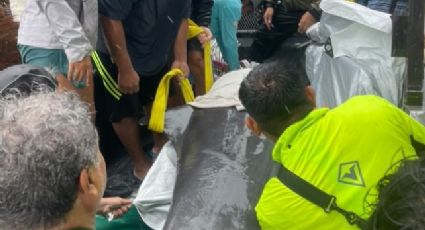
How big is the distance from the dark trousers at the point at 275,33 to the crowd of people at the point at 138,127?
1.04 meters

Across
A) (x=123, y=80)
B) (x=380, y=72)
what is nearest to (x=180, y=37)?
(x=123, y=80)

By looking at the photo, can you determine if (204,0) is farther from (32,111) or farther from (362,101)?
(32,111)

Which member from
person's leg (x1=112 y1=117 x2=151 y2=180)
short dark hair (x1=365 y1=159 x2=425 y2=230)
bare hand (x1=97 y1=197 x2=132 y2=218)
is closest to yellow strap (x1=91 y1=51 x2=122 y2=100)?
person's leg (x1=112 y1=117 x2=151 y2=180)

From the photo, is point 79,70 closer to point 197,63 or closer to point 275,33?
point 197,63

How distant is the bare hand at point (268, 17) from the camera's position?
4.84m

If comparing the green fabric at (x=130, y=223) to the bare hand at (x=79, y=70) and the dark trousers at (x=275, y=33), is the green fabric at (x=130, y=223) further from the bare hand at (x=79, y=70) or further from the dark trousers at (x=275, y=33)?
the dark trousers at (x=275, y=33)

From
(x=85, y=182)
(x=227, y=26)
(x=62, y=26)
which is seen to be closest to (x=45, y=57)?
(x=62, y=26)

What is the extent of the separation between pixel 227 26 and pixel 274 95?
2445 mm

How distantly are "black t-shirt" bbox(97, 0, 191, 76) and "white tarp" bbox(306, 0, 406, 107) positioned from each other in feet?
2.45

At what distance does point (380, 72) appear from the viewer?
9.99ft

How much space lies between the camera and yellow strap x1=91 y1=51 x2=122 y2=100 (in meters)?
3.26

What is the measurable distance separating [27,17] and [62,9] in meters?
0.24

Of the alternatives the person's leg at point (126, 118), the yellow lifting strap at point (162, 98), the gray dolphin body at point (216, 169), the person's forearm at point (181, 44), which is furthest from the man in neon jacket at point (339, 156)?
the person's forearm at point (181, 44)

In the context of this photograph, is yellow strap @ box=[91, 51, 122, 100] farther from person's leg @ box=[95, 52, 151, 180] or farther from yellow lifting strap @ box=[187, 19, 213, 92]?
yellow lifting strap @ box=[187, 19, 213, 92]
